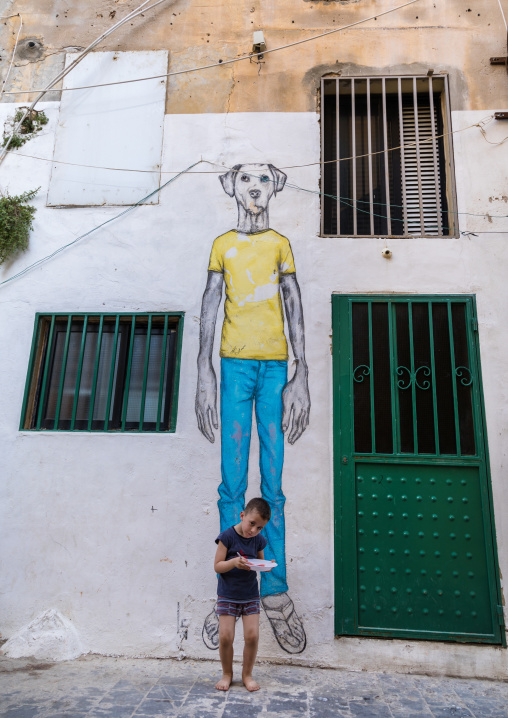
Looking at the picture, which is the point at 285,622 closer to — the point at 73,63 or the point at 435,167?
the point at 435,167

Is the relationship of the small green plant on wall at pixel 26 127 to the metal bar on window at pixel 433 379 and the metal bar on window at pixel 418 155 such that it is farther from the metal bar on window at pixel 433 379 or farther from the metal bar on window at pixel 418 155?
the metal bar on window at pixel 433 379

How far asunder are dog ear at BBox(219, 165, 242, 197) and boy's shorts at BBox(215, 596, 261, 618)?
12.8 feet

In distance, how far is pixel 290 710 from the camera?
3.60 m

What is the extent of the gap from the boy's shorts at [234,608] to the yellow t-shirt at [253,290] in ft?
7.33

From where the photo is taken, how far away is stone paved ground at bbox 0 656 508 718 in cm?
355

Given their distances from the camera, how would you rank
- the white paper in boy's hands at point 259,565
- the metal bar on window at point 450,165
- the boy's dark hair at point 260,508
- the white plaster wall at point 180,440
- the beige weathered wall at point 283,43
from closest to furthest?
the white paper in boy's hands at point 259,565
the boy's dark hair at point 260,508
the white plaster wall at point 180,440
the metal bar on window at point 450,165
the beige weathered wall at point 283,43

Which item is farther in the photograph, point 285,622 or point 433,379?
point 433,379

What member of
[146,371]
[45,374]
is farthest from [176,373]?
[45,374]

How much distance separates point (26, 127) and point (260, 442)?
14.5 feet

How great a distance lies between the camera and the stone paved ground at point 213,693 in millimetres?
3555

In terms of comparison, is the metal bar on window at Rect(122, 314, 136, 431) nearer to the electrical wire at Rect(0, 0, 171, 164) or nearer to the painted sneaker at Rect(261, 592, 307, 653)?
the painted sneaker at Rect(261, 592, 307, 653)

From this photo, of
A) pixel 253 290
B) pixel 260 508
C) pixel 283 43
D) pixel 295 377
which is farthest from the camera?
pixel 283 43

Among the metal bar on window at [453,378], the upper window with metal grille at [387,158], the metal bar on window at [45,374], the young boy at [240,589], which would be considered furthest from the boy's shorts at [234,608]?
the upper window with metal grille at [387,158]

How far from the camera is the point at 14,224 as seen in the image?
5785 mm
